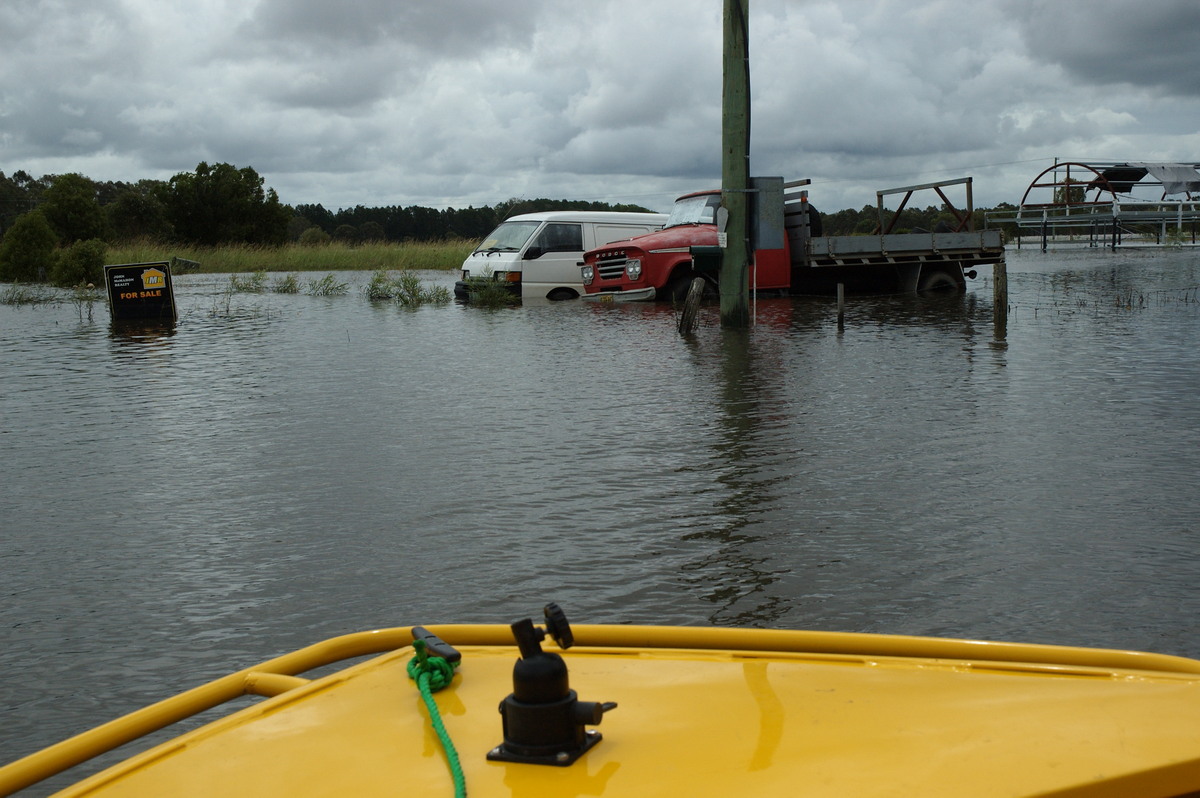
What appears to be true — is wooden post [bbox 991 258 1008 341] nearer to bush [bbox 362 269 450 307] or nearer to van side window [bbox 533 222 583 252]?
van side window [bbox 533 222 583 252]

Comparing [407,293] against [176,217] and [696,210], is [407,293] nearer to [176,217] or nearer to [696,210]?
[696,210]

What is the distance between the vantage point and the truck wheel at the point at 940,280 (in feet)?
66.9

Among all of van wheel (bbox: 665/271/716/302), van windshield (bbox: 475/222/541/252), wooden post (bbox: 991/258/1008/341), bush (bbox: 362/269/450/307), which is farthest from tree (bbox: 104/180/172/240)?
wooden post (bbox: 991/258/1008/341)

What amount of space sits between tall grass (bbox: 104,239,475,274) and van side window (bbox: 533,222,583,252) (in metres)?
17.9

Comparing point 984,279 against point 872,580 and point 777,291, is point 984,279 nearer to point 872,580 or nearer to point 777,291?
point 777,291

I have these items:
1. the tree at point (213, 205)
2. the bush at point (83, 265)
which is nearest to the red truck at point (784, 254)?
the bush at point (83, 265)

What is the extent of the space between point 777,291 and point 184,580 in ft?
52.1

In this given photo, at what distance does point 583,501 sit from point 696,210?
14253 mm

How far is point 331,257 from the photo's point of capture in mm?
41000

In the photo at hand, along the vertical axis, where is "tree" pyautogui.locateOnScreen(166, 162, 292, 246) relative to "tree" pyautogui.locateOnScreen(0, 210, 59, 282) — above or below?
above

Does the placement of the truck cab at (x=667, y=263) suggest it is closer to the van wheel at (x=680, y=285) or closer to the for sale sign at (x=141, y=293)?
the van wheel at (x=680, y=285)

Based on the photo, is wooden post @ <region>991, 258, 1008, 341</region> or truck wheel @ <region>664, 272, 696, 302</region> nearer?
wooden post @ <region>991, 258, 1008, 341</region>

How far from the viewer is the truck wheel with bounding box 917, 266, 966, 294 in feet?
66.9

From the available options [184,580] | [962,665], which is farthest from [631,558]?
[962,665]
